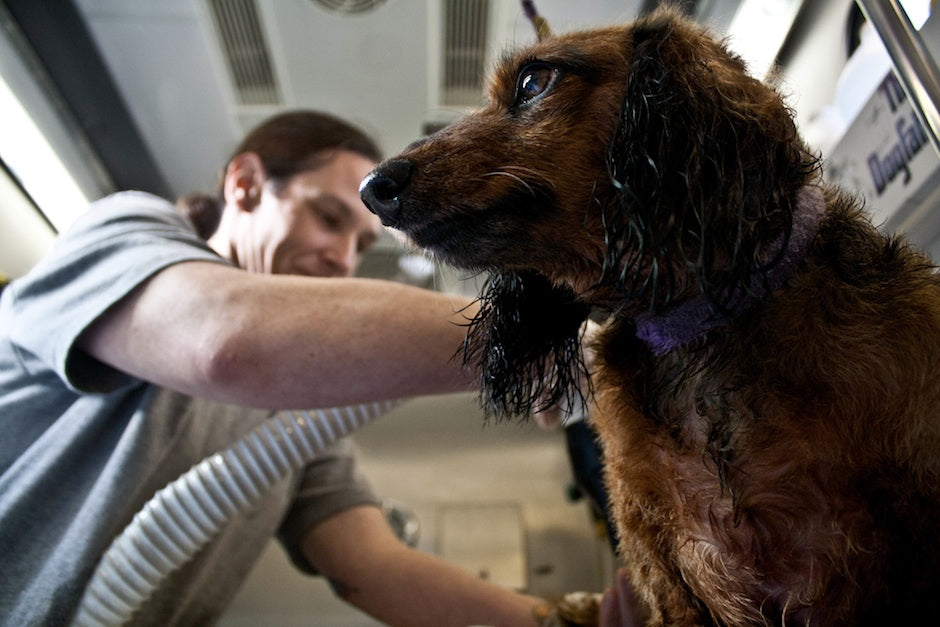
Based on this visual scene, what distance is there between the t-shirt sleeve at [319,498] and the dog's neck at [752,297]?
0.85 meters

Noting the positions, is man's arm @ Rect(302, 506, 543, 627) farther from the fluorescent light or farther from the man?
the fluorescent light

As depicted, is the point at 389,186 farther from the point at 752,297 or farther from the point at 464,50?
the point at 464,50

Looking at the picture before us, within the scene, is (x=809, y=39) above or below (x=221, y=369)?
above

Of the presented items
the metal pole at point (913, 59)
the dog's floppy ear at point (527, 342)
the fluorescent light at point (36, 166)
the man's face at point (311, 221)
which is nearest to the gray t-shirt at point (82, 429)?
the man's face at point (311, 221)

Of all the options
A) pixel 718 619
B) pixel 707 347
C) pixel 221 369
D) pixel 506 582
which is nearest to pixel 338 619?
pixel 506 582

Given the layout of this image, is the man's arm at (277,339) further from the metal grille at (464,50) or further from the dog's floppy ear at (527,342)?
the metal grille at (464,50)

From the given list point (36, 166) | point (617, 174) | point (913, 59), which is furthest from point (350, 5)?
point (913, 59)

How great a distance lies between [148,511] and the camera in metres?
0.79

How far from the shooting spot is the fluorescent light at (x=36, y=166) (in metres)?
1.09

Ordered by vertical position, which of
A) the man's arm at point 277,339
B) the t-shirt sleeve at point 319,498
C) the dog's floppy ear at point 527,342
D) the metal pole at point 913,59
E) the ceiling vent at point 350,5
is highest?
the metal pole at point 913,59

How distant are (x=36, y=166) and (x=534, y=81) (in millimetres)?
1101

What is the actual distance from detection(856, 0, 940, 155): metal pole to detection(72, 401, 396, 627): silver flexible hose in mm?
702

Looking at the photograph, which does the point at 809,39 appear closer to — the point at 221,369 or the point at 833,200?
the point at 833,200

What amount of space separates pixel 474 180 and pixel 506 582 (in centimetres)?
124
